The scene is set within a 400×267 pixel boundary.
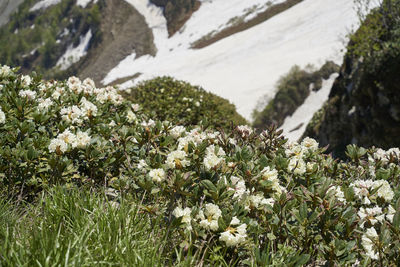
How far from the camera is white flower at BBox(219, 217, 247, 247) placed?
1.98m

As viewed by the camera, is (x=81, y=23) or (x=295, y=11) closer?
(x=295, y=11)

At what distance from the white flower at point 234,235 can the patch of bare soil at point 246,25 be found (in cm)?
5428

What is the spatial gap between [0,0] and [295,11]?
46043mm

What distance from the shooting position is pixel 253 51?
40812 mm

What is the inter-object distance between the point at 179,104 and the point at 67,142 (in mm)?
5518

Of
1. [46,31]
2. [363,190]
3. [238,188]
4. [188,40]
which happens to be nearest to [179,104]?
[238,188]

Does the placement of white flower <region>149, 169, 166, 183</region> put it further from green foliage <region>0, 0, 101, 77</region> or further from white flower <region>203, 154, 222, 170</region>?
green foliage <region>0, 0, 101, 77</region>

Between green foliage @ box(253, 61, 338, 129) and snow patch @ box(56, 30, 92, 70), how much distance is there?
227 feet

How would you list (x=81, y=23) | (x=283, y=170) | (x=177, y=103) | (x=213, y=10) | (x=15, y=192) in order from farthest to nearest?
(x=81, y=23) < (x=213, y=10) < (x=177, y=103) < (x=15, y=192) < (x=283, y=170)

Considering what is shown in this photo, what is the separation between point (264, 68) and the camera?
1324 inches

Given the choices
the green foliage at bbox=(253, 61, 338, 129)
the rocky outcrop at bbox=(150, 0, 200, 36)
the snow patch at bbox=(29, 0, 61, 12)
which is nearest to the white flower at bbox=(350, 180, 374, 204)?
the green foliage at bbox=(253, 61, 338, 129)

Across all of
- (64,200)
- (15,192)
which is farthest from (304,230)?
(15,192)

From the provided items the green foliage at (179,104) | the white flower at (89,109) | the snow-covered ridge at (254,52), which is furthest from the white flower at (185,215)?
the snow-covered ridge at (254,52)

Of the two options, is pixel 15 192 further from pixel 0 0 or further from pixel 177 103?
pixel 0 0
